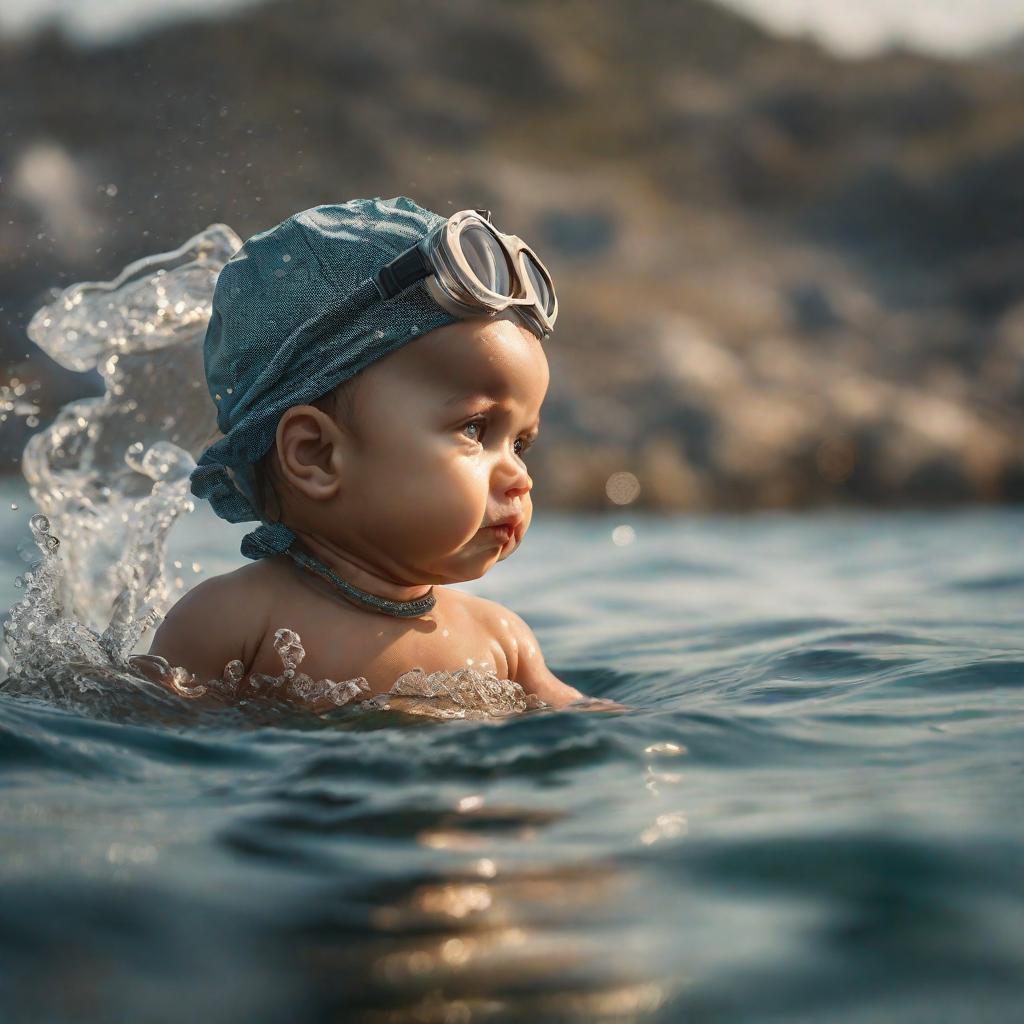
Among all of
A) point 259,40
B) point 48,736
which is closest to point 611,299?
point 259,40

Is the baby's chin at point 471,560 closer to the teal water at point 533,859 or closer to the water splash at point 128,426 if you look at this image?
the teal water at point 533,859

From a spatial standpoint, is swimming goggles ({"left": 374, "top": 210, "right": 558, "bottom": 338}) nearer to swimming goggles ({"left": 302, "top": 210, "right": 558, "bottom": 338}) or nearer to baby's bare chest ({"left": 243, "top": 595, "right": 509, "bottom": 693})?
swimming goggles ({"left": 302, "top": 210, "right": 558, "bottom": 338})

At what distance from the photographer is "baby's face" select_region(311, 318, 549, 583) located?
2871 millimetres

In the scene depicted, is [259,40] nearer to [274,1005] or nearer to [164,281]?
[164,281]

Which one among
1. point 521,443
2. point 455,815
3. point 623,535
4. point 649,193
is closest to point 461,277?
point 521,443

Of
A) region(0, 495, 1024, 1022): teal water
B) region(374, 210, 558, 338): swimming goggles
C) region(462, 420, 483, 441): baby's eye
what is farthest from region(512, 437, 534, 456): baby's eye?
region(0, 495, 1024, 1022): teal water

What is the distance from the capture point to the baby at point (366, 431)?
9.46 feet

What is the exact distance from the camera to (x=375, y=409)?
2904 millimetres

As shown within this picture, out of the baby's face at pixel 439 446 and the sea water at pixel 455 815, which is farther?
the baby's face at pixel 439 446

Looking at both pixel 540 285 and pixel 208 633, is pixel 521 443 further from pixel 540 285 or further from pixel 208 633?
pixel 208 633

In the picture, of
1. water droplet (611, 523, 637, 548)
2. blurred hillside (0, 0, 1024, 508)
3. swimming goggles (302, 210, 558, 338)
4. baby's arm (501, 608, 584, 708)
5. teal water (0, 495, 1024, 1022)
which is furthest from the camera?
water droplet (611, 523, 637, 548)

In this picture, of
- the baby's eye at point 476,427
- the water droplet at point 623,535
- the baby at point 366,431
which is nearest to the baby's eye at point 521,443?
the baby at point 366,431

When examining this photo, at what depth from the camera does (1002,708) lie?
8.54ft

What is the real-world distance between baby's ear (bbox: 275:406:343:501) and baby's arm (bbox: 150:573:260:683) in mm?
286
